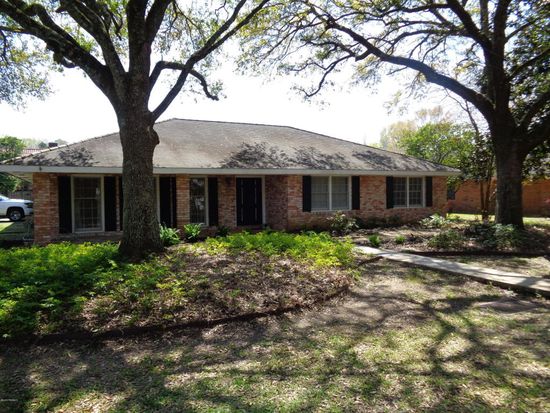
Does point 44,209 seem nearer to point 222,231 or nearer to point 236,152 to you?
point 222,231

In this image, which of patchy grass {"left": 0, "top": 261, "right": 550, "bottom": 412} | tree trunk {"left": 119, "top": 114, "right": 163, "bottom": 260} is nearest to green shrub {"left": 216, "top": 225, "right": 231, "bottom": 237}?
tree trunk {"left": 119, "top": 114, "right": 163, "bottom": 260}

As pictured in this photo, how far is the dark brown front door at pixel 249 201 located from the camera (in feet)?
49.7

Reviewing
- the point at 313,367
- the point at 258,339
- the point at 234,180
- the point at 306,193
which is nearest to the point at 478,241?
the point at 306,193

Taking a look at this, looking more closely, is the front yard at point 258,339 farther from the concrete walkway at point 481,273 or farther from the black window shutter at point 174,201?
the black window shutter at point 174,201

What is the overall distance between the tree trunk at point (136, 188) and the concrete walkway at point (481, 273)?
5475 millimetres

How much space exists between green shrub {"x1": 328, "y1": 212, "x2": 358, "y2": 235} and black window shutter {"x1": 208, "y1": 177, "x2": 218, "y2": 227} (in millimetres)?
4342

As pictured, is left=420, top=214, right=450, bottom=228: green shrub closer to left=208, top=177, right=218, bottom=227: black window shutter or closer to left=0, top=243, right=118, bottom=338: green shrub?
left=208, top=177, right=218, bottom=227: black window shutter

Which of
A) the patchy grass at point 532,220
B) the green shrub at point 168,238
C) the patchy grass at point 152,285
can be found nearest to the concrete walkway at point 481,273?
the patchy grass at point 152,285

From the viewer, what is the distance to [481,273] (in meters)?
8.00

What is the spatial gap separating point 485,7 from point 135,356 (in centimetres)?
1547

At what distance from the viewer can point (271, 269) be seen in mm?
7184

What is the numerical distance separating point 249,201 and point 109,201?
198 inches

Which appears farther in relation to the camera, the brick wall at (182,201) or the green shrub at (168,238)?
the brick wall at (182,201)

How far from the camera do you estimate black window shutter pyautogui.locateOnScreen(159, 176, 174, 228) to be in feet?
44.0
